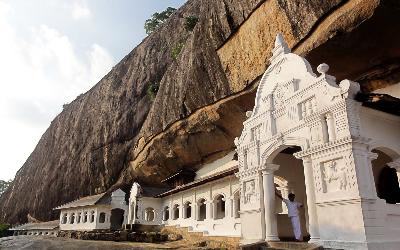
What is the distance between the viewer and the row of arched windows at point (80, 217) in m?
34.3

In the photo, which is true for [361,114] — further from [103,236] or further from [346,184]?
[103,236]

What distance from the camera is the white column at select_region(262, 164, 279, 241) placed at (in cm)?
1037

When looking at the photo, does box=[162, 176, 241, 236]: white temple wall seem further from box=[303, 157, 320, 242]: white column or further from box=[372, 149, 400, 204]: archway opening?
box=[303, 157, 320, 242]: white column

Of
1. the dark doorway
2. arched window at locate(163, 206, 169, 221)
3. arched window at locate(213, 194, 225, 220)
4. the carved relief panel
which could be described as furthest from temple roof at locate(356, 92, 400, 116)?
arched window at locate(163, 206, 169, 221)

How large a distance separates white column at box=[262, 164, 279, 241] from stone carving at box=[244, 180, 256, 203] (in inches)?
24.1

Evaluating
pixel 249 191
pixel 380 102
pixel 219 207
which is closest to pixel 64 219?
pixel 219 207

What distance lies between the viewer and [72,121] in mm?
45906

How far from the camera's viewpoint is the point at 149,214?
29812 millimetres

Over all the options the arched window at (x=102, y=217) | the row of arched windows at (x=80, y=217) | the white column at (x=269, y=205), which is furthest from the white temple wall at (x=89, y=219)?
the white column at (x=269, y=205)

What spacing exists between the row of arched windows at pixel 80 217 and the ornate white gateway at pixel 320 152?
26447 mm

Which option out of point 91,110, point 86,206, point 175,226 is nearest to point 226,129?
point 175,226

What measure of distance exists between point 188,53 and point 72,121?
29.7 m

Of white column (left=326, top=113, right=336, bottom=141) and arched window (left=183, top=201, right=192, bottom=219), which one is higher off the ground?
white column (left=326, top=113, right=336, bottom=141)

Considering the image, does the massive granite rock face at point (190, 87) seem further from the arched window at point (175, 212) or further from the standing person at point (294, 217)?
the standing person at point (294, 217)
